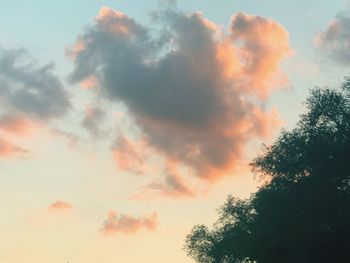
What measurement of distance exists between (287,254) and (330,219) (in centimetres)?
920

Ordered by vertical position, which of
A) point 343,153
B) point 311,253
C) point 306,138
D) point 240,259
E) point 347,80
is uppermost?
point 347,80

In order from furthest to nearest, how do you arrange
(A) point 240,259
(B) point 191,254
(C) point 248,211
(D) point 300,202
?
(B) point 191,254, (C) point 248,211, (A) point 240,259, (D) point 300,202

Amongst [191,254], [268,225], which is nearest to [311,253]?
[268,225]

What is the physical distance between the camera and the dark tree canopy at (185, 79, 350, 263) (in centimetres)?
6009

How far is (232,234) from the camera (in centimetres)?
8719

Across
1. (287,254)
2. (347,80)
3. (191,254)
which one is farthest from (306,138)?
Answer: (191,254)

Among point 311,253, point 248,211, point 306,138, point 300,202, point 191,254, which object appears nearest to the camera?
point 311,253

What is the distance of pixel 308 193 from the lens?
64500mm

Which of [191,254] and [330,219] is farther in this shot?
[191,254]

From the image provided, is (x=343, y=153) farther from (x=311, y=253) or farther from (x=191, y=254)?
(x=191, y=254)

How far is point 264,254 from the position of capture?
71625 millimetres

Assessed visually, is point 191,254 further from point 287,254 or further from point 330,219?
point 330,219

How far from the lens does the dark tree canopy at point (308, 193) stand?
60094 mm

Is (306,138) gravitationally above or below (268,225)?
above
